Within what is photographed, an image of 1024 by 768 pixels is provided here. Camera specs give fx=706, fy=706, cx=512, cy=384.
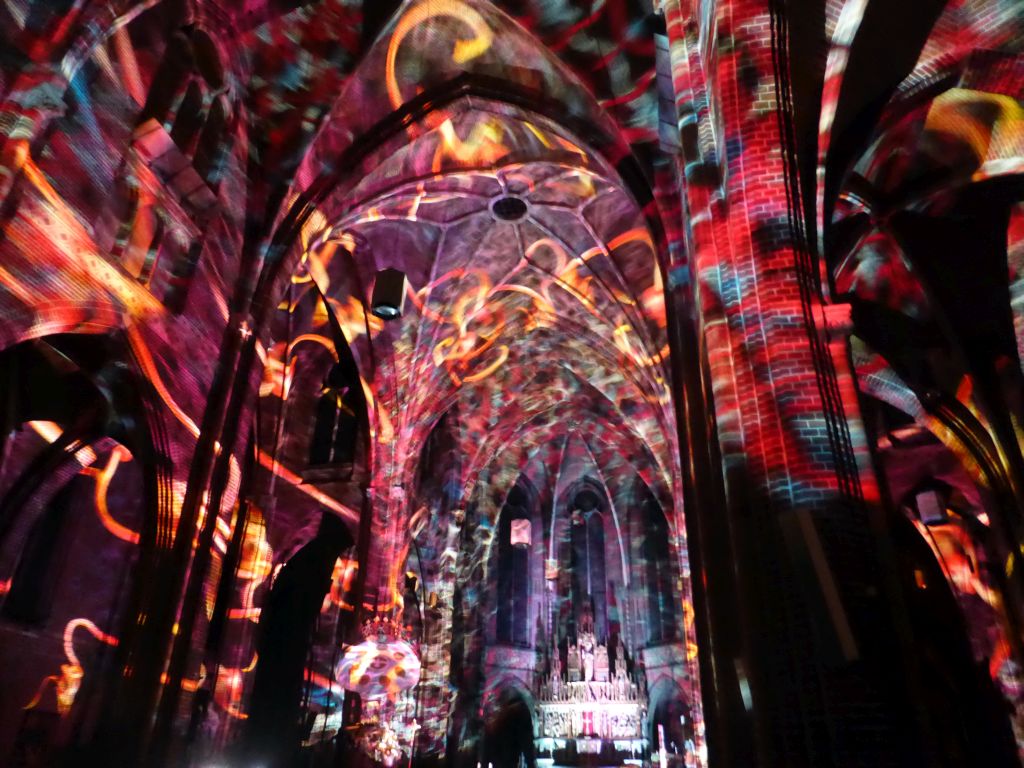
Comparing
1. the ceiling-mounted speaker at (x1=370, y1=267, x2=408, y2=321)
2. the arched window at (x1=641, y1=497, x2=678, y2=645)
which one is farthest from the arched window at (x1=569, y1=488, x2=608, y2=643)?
the ceiling-mounted speaker at (x1=370, y1=267, x2=408, y2=321)

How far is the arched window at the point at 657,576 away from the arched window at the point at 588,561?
133 centimetres

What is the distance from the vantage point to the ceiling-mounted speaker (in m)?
11.5

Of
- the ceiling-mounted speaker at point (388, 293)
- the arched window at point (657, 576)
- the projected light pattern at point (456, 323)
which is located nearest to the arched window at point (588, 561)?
the arched window at point (657, 576)

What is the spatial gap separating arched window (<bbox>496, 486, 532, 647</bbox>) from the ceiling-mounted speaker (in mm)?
10909

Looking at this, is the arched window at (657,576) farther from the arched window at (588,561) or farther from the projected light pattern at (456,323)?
the projected light pattern at (456,323)

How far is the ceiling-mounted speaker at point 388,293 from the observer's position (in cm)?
1147

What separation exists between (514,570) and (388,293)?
1147 cm

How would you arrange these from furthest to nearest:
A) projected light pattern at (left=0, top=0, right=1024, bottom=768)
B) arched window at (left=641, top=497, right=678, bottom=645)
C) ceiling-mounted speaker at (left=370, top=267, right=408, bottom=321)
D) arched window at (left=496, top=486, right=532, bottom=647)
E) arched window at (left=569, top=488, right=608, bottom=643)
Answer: arched window at (left=569, top=488, right=608, bottom=643), arched window at (left=496, top=486, right=532, bottom=647), arched window at (left=641, top=497, right=678, bottom=645), ceiling-mounted speaker at (left=370, top=267, right=408, bottom=321), projected light pattern at (left=0, top=0, right=1024, bottom=768)

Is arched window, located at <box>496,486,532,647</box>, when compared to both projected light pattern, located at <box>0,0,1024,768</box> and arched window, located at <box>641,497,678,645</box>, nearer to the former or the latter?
projected light pattern, located at <box>0,0,1024,768</box>

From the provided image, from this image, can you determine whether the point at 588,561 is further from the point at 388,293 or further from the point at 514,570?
the point at 388,293

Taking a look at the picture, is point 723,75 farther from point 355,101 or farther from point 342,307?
point 342,307

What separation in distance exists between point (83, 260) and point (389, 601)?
750 centimetres

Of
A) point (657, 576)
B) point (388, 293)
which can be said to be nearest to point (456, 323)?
point (388, 293)

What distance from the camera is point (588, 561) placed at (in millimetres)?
20703
